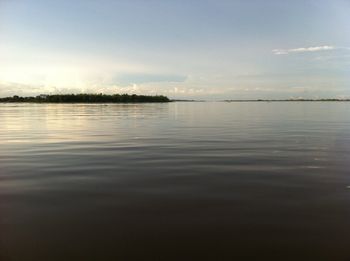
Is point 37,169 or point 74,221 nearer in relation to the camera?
point 74,221

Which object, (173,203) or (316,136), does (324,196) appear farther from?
(316,136)

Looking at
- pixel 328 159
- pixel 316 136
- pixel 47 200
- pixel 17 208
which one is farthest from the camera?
pixel 316 136

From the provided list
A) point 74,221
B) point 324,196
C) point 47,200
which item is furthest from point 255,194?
point 47,200

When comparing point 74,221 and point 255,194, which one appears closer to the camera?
point 74,221

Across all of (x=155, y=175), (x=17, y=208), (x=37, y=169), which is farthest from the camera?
(x=37, y=169)

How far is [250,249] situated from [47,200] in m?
5.57

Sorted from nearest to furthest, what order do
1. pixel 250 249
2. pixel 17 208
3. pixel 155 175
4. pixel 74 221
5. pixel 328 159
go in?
pixel 250 249 < pixel 74 221 < pixel 17 208 < pixel 155 175 < pixel 328 159

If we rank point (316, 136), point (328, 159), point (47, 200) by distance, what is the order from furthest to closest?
point (316, 136)
point (328, 159)
point (47, 200)

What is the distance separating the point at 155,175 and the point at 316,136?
1615 cm

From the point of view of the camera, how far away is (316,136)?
980 inches

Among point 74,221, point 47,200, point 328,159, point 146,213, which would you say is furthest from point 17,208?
point 328,159

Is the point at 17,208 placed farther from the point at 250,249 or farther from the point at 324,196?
the point at 324,196

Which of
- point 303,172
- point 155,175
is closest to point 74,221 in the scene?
point 155,175

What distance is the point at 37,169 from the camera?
45.2 ft
